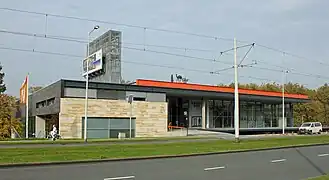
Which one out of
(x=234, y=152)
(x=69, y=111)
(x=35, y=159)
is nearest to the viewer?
(x=35, y=159)

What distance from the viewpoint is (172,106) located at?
Result: 67.6m

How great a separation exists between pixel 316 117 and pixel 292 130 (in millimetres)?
15651

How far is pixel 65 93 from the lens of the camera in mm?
46875

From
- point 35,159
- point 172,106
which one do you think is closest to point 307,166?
point 35,159

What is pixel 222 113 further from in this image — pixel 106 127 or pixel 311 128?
pixel 106 127

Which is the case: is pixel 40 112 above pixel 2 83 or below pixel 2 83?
below

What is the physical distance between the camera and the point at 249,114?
7925 cm

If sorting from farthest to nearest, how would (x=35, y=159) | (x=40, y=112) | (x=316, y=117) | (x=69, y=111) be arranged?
(x=316, y=117) < (x=40, y=112) < (x=69, y=111) < (x=35, y=159)

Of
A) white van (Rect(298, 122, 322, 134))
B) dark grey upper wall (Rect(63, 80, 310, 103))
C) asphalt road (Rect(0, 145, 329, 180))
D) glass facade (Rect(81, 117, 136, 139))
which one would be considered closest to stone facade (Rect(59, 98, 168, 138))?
glass facade (Rect(81, 117, 136, 139))

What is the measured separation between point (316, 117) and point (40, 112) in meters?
61.8

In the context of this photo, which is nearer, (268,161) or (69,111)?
(268,161)

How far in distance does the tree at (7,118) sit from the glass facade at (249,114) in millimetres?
34063

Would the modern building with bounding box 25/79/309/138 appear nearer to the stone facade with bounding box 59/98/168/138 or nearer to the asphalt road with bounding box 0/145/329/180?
the stone facade with bounding box 59/98/168/138

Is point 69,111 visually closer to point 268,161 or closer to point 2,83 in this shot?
point 268,161
